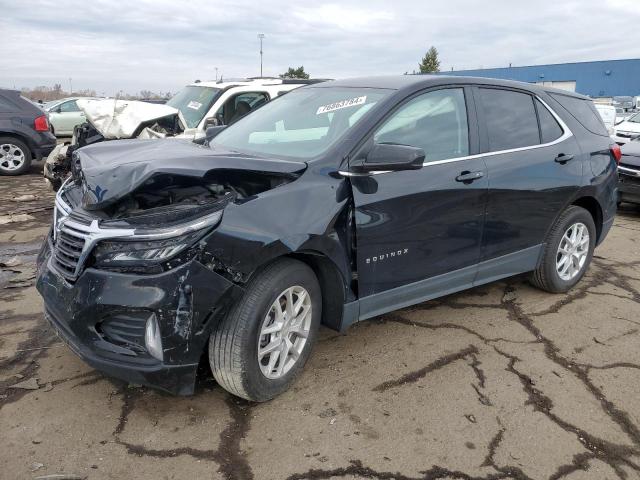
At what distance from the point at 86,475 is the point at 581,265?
13.7 ft

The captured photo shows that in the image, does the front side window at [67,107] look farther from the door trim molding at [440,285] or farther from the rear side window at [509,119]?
the door trim molding at [440,285]

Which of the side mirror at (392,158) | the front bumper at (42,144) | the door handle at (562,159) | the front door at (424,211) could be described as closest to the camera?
the side mirror at (392,158)

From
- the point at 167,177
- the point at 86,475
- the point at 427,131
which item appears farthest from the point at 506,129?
the point at 86,475

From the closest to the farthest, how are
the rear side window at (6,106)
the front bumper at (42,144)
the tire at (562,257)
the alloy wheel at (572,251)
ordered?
the tire at (562,257) → the alloy wheel at (572,251) → the rear side window at (6,106) → the front bumper at (42,144)

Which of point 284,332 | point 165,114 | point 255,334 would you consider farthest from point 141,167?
point 165,114

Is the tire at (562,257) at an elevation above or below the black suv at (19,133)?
below

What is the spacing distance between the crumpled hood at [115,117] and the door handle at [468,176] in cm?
455

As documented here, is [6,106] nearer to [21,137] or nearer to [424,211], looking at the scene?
[21,137]

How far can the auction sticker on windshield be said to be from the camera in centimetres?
337

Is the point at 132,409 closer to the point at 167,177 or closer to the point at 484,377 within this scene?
the point at 167,177

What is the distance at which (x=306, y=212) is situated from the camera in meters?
2.76

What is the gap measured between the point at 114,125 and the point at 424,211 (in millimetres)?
4711

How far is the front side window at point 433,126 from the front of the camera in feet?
10.7

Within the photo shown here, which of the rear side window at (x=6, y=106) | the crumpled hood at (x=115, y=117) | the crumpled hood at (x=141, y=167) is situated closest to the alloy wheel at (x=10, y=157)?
the rear side window at (x=6, y=106)
